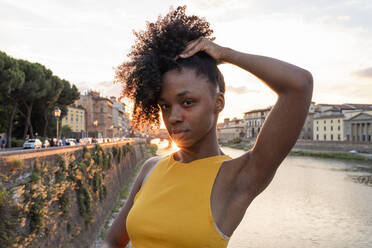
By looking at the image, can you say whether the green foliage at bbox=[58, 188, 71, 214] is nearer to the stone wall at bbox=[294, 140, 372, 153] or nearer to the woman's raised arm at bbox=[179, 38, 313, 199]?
the woman's raised arm at bbox=[179, 38, 313, 199]

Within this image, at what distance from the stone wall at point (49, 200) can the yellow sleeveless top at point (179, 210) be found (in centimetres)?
521

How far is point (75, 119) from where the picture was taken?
6431 centimetres

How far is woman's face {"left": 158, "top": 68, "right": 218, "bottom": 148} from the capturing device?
1476 mm

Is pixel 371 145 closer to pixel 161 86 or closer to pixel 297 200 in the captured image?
pixel 297 200

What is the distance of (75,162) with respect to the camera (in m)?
11.8

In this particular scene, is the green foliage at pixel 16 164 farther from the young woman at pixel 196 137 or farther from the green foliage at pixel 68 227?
the young woman at pixel 196 137

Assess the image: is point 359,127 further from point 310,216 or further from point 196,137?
point 196,137

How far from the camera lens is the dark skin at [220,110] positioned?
1305mm

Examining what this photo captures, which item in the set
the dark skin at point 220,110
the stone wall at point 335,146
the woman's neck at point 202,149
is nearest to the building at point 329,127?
the stone wall at point 335,146

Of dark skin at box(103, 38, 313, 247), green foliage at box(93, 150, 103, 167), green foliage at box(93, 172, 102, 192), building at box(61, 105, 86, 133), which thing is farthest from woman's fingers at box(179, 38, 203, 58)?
building at box(61, 105, 86, 133)

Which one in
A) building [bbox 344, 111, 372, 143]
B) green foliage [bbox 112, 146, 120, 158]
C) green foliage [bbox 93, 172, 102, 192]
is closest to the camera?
green foliage [bbox 93, 172, 102, 192]

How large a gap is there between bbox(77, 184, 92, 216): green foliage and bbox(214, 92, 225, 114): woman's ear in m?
10.3

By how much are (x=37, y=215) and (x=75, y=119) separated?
199ft

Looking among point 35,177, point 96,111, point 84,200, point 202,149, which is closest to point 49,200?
point 35,177
